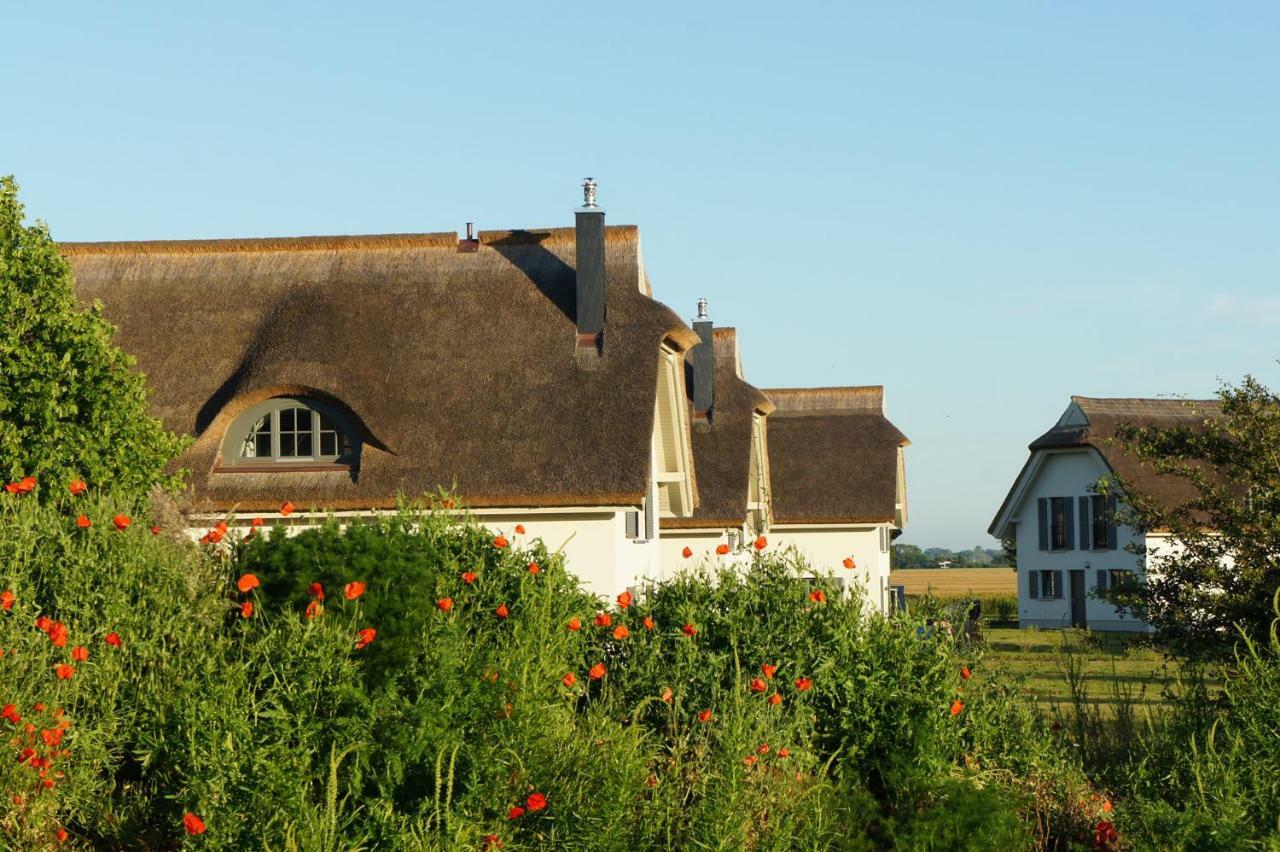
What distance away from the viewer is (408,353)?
832 inches

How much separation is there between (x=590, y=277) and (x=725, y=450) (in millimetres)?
9250

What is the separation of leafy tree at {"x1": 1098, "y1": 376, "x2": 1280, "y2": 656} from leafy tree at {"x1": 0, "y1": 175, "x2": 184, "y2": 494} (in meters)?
9.67

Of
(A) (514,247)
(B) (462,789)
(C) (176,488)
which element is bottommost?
(B) (462,789)

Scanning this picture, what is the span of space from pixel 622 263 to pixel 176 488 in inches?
335

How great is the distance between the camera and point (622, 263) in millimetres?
22328

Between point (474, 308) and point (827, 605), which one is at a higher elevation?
point (474, 308)

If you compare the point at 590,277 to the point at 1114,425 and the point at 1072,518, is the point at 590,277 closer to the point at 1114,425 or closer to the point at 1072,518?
the point at 1114,425

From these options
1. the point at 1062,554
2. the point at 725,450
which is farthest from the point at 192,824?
the point at 1062,554

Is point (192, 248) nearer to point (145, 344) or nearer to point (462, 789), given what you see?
point (145, 344)

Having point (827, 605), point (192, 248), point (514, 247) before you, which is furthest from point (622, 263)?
point (827, 605)

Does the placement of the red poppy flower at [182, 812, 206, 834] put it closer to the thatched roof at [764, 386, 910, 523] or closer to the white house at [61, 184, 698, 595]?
the white house at [61, 184, 698, 595]

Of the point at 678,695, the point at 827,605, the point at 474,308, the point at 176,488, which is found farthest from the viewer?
the point at 474,308

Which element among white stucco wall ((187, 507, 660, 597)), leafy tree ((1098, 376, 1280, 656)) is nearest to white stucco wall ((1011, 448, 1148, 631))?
white stucco wall ((187, 507, 660, 597))

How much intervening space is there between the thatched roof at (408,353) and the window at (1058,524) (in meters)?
32.6
